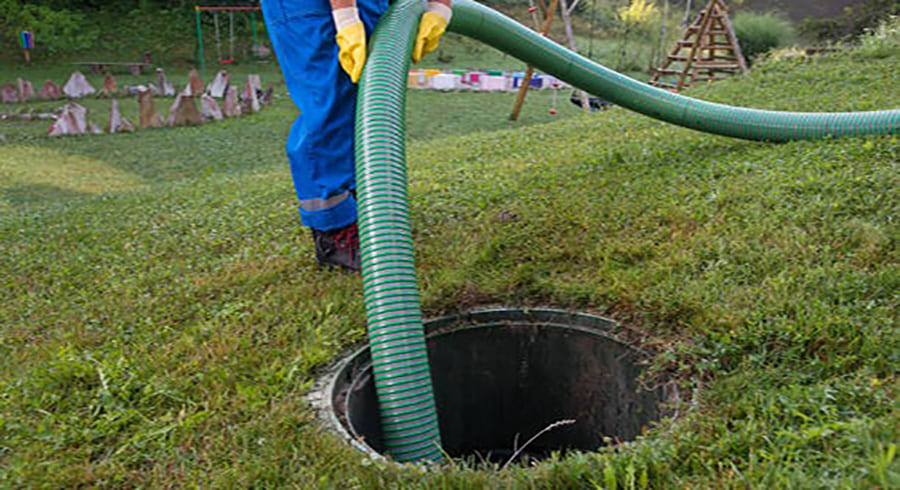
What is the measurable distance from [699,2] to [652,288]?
92.4 feet

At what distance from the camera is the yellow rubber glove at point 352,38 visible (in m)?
2.54

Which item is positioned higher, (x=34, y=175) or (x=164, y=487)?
(x=164, y=487)

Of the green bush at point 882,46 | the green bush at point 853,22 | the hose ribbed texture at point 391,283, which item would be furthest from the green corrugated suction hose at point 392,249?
the green bush at point 853,22

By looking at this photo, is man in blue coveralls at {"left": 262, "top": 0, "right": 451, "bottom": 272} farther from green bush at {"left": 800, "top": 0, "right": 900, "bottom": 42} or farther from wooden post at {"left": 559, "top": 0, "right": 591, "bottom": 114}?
green bush at {"left": 800, "top": 0, "right": 900, "bottom": 42}

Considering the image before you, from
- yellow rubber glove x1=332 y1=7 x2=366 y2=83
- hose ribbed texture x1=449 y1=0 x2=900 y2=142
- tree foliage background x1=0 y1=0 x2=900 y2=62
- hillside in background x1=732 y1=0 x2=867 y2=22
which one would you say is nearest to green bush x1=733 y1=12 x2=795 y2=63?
tree foliage background x1=0 y1=0 x2=900 y2=62

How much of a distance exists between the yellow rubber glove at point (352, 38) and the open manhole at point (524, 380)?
1028 millimetres

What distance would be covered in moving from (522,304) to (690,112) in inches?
77.1

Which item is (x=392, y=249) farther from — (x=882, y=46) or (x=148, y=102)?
(x=148, y=102)

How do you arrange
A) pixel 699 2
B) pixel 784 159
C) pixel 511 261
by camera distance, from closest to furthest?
pixel 511 261
pixel 784 159
pixel 699 2

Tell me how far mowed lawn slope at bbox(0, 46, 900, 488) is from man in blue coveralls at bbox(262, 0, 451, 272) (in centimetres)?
27

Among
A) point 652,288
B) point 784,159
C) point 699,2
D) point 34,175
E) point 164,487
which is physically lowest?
point 34,175

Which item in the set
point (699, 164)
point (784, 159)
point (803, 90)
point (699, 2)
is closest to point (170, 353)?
point (699, 164)

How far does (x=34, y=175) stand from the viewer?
7.62 metres

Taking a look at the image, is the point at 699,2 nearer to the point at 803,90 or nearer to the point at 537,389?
the point at 803,90
